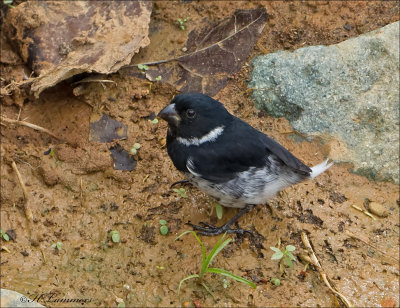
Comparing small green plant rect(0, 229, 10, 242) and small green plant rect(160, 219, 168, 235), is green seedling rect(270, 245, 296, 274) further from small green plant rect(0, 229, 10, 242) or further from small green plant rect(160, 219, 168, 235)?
small green plant rect(0, 229, 10, 242)

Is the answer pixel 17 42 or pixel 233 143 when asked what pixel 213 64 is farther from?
pixel 17 42

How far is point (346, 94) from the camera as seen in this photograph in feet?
15.9

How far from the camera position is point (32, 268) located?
3.74 metres

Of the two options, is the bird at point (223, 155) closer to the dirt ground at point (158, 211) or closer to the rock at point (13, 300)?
the dirt ground at point (158, 211)

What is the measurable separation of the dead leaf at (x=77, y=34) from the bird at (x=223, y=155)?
1.28m

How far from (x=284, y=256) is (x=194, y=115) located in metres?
1.36

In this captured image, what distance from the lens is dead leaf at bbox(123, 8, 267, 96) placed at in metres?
5.02

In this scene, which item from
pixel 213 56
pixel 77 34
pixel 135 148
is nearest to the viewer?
pixel 135 148

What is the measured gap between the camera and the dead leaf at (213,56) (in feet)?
16.5

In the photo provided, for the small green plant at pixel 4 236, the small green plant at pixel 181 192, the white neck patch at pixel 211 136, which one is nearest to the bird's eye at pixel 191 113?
the white neck patch at pixel 211 136

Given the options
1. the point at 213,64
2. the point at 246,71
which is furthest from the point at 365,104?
the point at 213,64

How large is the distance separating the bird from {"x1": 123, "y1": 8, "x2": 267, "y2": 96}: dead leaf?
3.68 feet

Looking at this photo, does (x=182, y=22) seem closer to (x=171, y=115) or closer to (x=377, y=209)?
(x=171, y=115)

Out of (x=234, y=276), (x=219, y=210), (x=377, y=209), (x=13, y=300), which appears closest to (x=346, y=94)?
(x=377, y=209)
